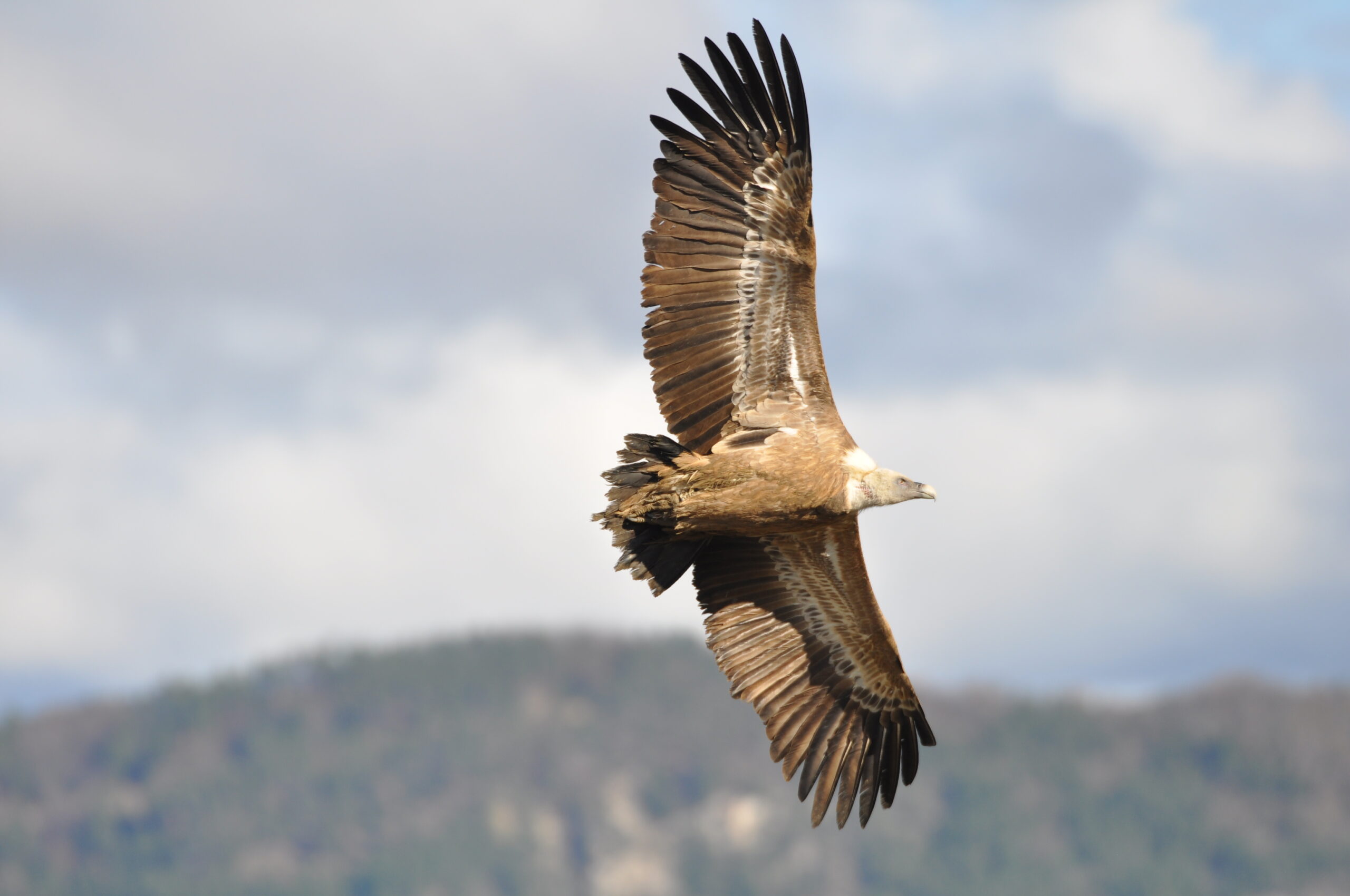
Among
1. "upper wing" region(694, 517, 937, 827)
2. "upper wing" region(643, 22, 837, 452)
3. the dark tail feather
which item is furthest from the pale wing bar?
"upper wing" region(694, 517, 937, 827)

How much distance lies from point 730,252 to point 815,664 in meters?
4.25

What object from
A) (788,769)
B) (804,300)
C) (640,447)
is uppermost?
(804,300)

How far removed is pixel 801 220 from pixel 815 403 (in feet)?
5.14

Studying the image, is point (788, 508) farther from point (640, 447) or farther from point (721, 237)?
point (721, 237)

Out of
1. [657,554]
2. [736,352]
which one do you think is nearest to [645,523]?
[657,554]

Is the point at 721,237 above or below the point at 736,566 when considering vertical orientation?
above

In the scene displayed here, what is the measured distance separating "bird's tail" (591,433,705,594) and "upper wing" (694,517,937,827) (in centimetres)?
90

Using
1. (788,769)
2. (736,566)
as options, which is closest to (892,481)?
(736,566)

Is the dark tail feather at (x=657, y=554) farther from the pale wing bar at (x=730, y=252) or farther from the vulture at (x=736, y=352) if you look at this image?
the pale wing bar at (x=730, y=252)

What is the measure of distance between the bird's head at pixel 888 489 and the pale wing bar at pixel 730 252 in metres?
0.98

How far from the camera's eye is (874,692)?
55.6ft

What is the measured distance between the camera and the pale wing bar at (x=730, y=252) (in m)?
15.0

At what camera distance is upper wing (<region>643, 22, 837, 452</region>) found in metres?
15.0

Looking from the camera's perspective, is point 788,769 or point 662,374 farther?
point 788,769
